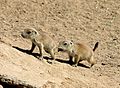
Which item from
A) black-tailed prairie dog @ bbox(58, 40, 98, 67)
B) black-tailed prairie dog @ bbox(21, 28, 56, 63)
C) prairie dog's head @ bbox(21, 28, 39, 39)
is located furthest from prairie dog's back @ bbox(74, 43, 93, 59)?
prairie dog's head @ bbox(21, 28, 39, 39)

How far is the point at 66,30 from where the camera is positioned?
44.8 ft

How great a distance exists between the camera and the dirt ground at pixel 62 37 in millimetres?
9195

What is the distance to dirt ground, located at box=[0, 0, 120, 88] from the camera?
362 inches

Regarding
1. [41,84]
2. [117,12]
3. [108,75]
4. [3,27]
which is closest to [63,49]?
[108,75]

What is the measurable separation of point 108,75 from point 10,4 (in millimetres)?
4892

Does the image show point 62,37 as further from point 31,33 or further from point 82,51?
point 31,33

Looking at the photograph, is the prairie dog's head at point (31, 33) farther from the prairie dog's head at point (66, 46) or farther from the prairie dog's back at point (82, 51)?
the prairie dog's back at point (82, 51)

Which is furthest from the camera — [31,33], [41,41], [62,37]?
[62,37]

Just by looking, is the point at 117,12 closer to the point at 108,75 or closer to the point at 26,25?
the point at 26,25

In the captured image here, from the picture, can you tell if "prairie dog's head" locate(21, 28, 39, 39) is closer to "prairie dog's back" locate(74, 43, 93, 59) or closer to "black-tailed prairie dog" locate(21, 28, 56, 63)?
"black-tailed prairie dog" locate(21, 28, 56, 63)

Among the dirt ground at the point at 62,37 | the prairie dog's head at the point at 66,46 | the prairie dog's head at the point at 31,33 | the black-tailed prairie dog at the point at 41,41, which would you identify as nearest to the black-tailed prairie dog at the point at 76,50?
the prairie dog's head at the point at 66,46

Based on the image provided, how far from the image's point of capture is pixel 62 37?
1309 centimetres

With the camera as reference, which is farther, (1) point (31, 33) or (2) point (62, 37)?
(2) point (62, 37)

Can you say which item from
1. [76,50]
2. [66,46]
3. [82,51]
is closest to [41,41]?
[66,46]
